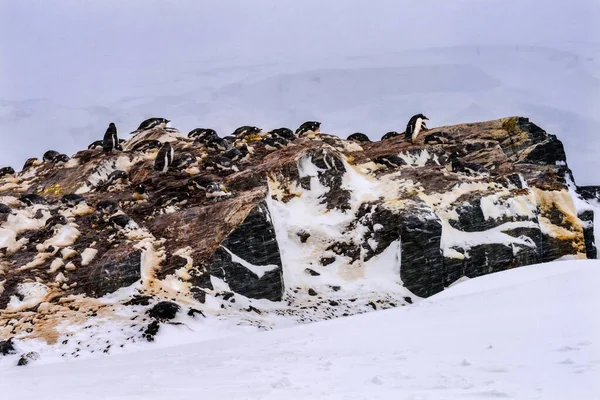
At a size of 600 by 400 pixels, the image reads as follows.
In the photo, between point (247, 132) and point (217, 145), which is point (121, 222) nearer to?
point (217, 145)

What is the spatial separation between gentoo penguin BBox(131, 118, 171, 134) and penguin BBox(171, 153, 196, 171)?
23.5ft

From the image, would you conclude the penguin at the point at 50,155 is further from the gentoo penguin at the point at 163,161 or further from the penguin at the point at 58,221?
the penguin at the point at 58,221

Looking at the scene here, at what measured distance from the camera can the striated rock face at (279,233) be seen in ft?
47.7

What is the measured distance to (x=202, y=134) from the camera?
27141mm

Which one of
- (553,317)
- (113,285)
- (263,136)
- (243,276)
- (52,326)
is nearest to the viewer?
(553,317)

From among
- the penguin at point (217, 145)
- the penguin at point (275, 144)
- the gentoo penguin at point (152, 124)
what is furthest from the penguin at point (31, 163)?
the penguin at point (275, 144)

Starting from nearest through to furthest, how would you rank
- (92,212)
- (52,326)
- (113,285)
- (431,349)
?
(431,349)
(52,326)
(113,285)
(92,212)

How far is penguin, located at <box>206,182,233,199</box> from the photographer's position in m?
18.6

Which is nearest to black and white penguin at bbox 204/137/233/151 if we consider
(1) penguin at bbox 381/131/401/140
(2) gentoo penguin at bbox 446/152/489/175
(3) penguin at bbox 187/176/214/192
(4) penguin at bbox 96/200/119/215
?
(3) penguin at bbox 187/176/214/192

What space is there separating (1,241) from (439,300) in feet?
45.1

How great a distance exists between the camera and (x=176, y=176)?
21.4 m

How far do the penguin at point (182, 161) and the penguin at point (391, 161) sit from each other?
825 cm

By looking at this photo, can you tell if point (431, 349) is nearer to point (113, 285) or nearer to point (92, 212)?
point (113, 285)

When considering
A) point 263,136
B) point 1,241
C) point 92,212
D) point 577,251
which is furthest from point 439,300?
point 263,136
